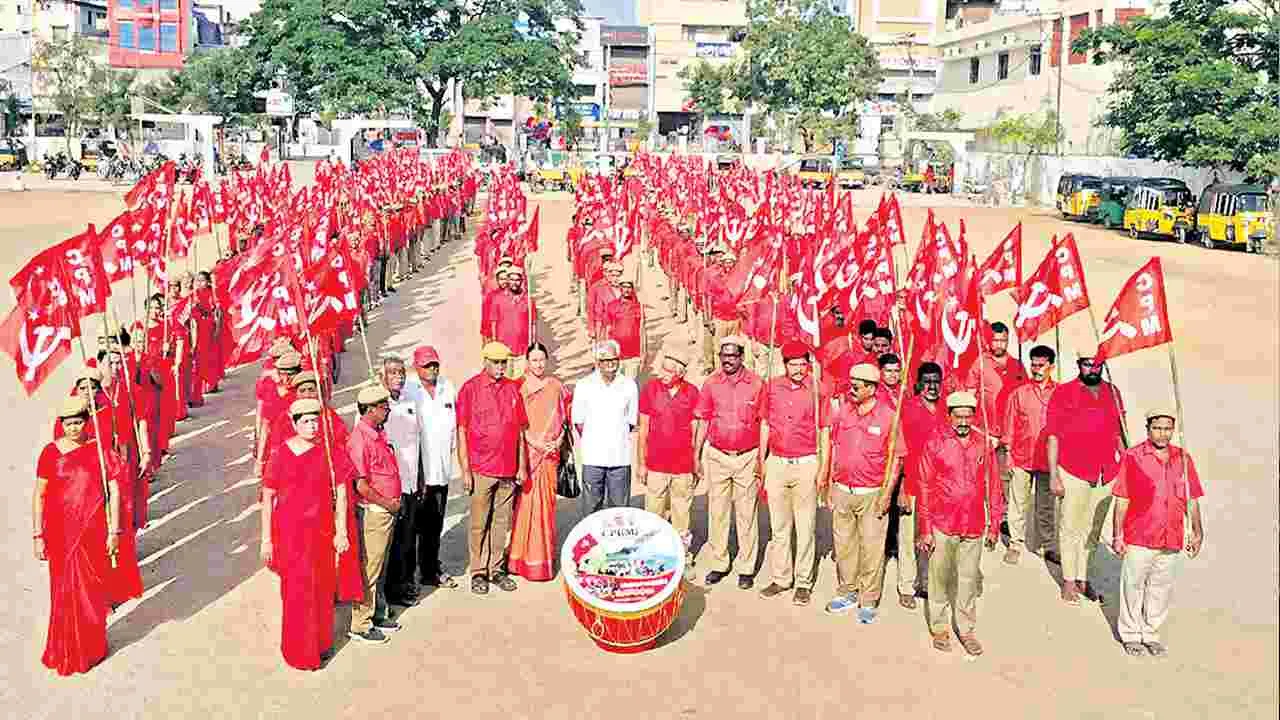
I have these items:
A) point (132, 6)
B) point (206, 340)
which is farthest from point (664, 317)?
point (132, 6)

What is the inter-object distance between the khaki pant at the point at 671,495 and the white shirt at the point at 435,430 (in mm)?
1233

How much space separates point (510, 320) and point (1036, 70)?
171 feet

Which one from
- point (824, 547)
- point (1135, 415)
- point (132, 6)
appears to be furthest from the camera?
point (132, 6)

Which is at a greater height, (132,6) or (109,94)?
(132,6)

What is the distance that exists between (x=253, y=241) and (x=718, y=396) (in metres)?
11.6

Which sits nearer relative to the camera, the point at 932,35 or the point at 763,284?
the point at 763,284

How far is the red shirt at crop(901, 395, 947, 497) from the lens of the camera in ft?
25.5

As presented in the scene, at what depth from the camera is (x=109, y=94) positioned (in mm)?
67188

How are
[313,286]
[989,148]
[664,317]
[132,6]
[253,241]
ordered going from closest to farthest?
[313,286]
[253,241]
[664,317]
[989,148]
[132,6]

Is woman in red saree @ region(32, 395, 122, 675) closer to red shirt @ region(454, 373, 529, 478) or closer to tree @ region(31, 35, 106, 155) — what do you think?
red shirt @ region(454, 373, 529, 478)

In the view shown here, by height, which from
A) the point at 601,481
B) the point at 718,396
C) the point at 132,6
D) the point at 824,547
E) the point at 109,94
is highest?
the point at 132,6

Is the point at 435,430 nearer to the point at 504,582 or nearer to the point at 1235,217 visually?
the point at 504,582

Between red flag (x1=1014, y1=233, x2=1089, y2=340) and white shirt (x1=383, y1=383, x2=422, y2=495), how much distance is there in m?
4.83

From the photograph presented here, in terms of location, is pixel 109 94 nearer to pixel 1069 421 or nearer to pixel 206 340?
pixel 206 340
